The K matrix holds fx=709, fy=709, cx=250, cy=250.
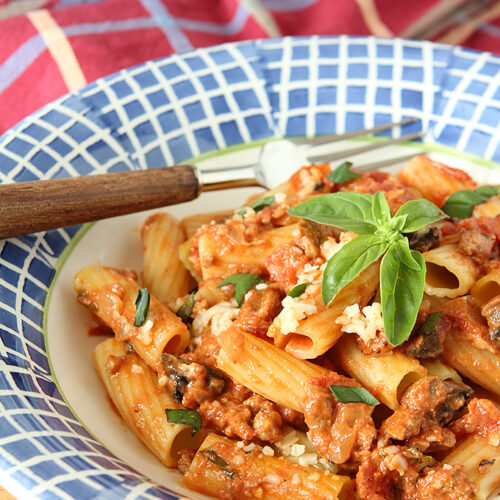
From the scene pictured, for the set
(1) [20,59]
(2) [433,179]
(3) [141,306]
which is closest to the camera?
(3) [141,306]

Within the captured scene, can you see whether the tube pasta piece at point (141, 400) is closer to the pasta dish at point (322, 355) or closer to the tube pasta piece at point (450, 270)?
the pasta dish at point (322, 355)

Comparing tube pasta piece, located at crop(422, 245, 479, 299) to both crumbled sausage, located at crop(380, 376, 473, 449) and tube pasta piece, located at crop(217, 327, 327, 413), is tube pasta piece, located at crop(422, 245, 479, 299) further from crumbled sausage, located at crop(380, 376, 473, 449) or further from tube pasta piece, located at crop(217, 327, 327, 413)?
tube pasta piece, located at crop(217, 327, 327, 413)

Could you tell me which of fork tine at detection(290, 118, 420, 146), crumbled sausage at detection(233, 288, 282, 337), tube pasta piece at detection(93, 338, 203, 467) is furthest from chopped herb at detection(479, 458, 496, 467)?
fork tine at detection(290, 118, 420, 146)

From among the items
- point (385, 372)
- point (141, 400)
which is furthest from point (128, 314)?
point (385, 372)

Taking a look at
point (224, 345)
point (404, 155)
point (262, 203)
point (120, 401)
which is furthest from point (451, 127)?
point (120, 401)

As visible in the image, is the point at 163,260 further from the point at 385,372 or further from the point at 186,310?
the point at 385,372

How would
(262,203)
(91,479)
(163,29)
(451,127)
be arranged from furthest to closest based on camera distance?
(163,29), (451,127), (262,203), (91,479)

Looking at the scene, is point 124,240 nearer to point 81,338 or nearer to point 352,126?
point 81,338
